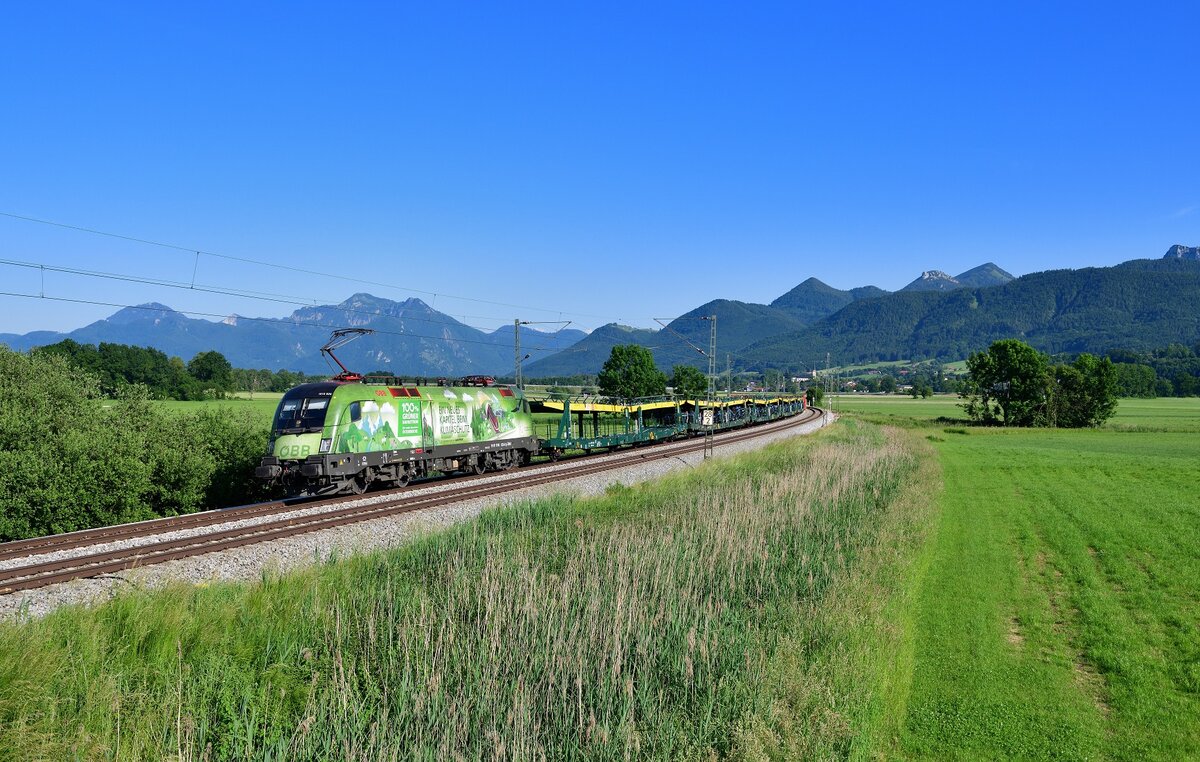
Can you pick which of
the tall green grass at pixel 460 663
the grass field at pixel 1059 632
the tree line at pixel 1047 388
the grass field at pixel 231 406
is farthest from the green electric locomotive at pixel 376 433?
the tree line at pixel 1047 388

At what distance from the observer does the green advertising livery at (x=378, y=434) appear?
2186cm

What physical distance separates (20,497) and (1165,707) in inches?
963

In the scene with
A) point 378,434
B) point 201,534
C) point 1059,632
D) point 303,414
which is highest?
point 303,414

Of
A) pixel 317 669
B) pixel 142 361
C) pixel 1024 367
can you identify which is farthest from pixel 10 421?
pixel 1024 367

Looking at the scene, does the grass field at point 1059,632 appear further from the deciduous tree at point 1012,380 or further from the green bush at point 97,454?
the deciduous tree at point 1012,380

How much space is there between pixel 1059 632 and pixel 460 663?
1145 centimetres

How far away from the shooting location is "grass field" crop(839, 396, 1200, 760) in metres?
9.31

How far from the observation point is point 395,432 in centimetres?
2483

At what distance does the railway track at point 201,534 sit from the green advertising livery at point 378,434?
1.00m

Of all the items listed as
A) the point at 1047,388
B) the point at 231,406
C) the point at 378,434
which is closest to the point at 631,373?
the point at 1047,388

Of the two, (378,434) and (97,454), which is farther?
(378,434)

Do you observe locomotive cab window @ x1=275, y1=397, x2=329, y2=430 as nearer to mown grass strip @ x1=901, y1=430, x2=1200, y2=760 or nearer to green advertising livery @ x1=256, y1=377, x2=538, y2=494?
green advertising livery @ x1=256, y1=377, x2=538, y2=494

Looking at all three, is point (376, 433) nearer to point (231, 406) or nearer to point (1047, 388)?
point (231, 406)

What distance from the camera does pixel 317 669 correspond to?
793 centimetres
